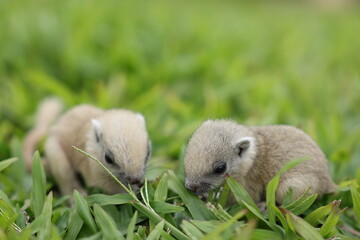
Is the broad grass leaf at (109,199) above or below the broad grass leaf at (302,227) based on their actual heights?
above

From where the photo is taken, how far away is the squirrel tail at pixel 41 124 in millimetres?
3801

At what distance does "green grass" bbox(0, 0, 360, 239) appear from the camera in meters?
2.76

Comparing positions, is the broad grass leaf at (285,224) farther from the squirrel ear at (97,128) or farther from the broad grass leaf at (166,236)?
the squirrel ear at (97,128)

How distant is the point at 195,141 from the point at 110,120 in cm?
84

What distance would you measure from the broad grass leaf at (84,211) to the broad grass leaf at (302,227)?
1.22 metres

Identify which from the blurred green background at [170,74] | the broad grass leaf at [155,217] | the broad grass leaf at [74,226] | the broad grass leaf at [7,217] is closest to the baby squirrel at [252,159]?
the broad grass leaf at [155,217]

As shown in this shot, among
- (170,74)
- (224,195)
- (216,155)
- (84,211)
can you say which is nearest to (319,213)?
(224,195)

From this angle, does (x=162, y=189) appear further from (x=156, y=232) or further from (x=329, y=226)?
(x=329, y=226)

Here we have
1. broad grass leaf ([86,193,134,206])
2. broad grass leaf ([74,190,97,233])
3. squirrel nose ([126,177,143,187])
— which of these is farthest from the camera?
squirrel nose ([126,177,143,187])

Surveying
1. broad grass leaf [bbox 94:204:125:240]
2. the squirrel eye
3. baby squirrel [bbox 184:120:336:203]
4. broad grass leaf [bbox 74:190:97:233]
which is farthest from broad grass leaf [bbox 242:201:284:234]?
the squirrel eye

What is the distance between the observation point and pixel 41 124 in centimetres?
427

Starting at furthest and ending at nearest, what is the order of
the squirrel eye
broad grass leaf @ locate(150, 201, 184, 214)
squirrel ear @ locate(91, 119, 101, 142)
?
squirrel ear @ locate(91, 119, 101, 142)
the squirrel eye
broad grass leaf @ locate(150, 201, 184, 214)

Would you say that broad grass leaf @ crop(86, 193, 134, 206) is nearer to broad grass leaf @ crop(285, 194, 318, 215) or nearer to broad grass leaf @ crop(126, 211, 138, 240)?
broad grass leaf @ crop(126, 211, 138, 240)

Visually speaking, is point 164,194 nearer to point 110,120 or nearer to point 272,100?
point 110,120
